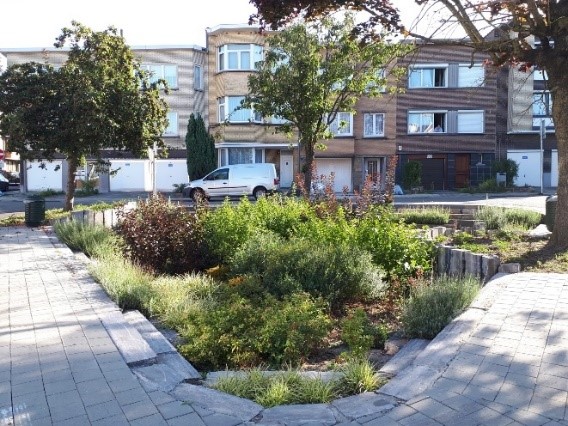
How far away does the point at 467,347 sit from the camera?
5270 millimetres

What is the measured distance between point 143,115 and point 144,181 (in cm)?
2555

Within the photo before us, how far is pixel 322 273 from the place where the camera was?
25.4ft

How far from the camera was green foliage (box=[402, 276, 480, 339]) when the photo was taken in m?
6.06

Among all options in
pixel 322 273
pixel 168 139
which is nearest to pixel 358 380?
pixel 322 273

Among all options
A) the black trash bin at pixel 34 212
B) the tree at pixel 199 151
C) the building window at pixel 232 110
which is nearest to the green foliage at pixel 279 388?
the black trash bin at pixel 34 212

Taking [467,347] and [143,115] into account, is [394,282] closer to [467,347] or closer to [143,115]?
[467,347]

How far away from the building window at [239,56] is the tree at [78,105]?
1937cm

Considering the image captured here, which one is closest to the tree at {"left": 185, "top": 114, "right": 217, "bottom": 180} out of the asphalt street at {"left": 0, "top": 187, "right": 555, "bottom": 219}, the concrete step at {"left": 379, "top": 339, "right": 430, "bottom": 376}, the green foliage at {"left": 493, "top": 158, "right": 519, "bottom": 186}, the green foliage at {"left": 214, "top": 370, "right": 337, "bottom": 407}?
the asphalt street at {"left": 0, "top": 187, "right": 555, "bottom": 219}

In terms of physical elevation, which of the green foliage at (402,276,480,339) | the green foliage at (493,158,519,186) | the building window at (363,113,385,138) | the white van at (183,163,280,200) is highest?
the building window at (363,113,385,138)

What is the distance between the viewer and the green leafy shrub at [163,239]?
10383 mm

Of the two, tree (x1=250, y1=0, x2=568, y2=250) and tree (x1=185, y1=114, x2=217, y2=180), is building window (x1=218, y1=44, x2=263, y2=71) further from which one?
tree (x1=250, y1=0, x2=568, y2=250)

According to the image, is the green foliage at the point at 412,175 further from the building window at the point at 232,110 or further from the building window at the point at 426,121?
the building window at the point at 232,110

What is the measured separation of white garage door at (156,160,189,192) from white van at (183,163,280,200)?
36.1 feet

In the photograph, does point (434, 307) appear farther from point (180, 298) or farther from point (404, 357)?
point (180, 298)
